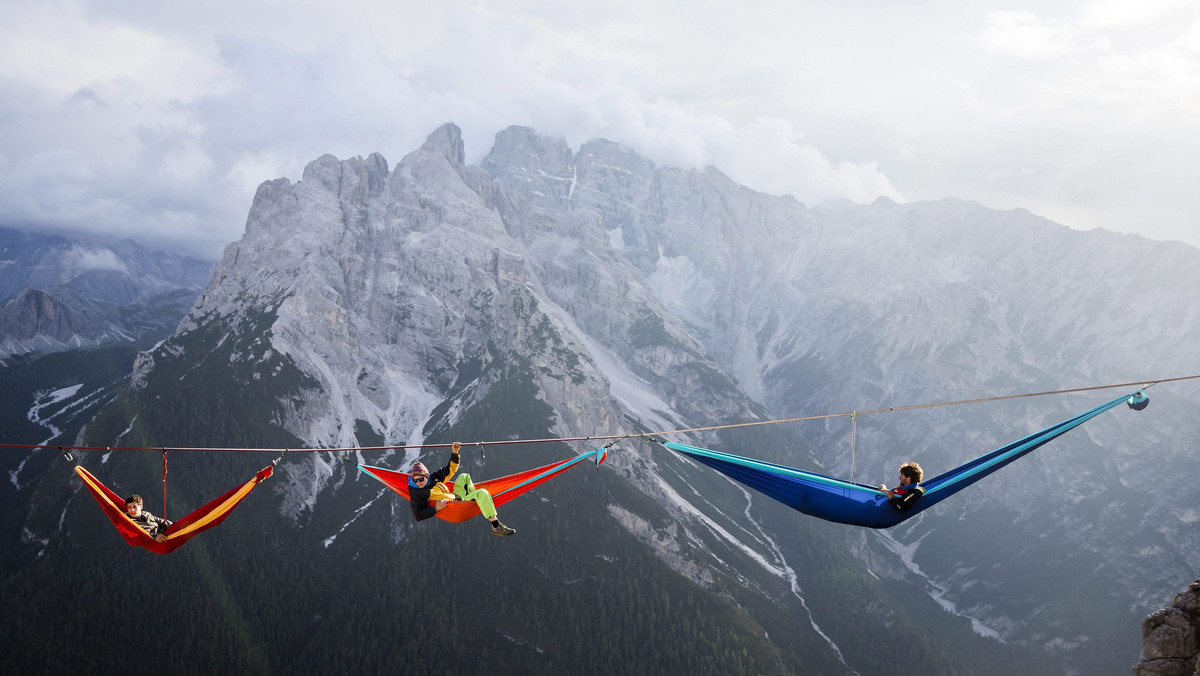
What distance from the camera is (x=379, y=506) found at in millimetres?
178000

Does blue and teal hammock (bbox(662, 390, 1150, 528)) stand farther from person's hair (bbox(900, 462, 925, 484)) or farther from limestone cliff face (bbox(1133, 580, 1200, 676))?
limestone cliff face (bbox(1133, 580, 1200, 676))

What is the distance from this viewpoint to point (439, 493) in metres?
22.5

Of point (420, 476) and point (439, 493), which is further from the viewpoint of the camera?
point (439, 493)

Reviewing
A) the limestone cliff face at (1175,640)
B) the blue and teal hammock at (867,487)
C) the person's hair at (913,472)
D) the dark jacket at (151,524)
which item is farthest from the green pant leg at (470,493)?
the limestone cliff face at (1175,640)

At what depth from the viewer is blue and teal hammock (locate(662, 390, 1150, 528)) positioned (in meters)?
17.8

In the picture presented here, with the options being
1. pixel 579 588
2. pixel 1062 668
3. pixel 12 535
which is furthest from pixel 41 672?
pixel 1062 668

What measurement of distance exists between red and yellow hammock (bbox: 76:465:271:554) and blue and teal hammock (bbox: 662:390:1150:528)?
50.7 ft

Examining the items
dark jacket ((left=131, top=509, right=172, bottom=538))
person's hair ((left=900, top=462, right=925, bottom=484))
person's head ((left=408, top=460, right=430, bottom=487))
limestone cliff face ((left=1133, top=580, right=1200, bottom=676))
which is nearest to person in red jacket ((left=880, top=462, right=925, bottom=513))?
person's hair ((left=900, top=462, right=925, bottom=484))

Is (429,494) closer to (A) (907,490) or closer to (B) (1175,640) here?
(A) (907,490)

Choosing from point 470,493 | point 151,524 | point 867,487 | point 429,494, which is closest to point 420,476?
point 429,494

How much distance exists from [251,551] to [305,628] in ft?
92.3

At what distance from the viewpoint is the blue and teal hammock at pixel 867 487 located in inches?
701

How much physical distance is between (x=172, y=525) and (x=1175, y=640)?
2953 cm

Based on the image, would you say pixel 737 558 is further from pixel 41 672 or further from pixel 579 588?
pixel 41 672
